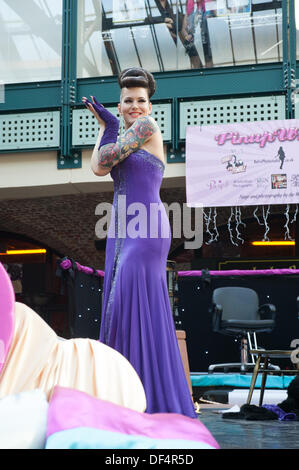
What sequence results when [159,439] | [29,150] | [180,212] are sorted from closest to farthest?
[159,439]
[29,150]
[180,212]

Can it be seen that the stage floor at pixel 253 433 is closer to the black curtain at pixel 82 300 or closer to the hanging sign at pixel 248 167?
the black curtain at pixel 82 300

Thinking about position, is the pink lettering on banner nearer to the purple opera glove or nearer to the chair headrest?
the purple opera glove

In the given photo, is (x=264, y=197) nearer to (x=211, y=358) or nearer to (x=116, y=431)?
(x=211, y=358)

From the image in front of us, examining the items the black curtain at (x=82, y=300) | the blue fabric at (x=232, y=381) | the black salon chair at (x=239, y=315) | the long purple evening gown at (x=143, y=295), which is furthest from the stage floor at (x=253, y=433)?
the black salon chair at (x=239, y=315)

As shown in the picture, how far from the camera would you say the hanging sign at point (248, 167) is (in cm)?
858

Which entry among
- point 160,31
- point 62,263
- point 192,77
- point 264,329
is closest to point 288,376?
point 264,329

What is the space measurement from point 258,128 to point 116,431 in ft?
27.2

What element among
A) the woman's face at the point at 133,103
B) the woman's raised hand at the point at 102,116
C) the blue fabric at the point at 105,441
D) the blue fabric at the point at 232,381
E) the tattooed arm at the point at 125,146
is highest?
the woman's face at the point at 133,103

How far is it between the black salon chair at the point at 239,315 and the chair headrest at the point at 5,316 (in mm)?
5667

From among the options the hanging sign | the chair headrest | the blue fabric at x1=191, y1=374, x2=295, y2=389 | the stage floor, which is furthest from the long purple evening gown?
the hanging sign

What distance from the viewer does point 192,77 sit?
9883 millimetres

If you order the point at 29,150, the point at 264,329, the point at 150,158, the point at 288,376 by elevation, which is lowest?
the point at 288,376

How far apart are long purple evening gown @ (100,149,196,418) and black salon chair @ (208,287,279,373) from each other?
168 inches

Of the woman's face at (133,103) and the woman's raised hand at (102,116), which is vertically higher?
the woman's face at (133,103)
